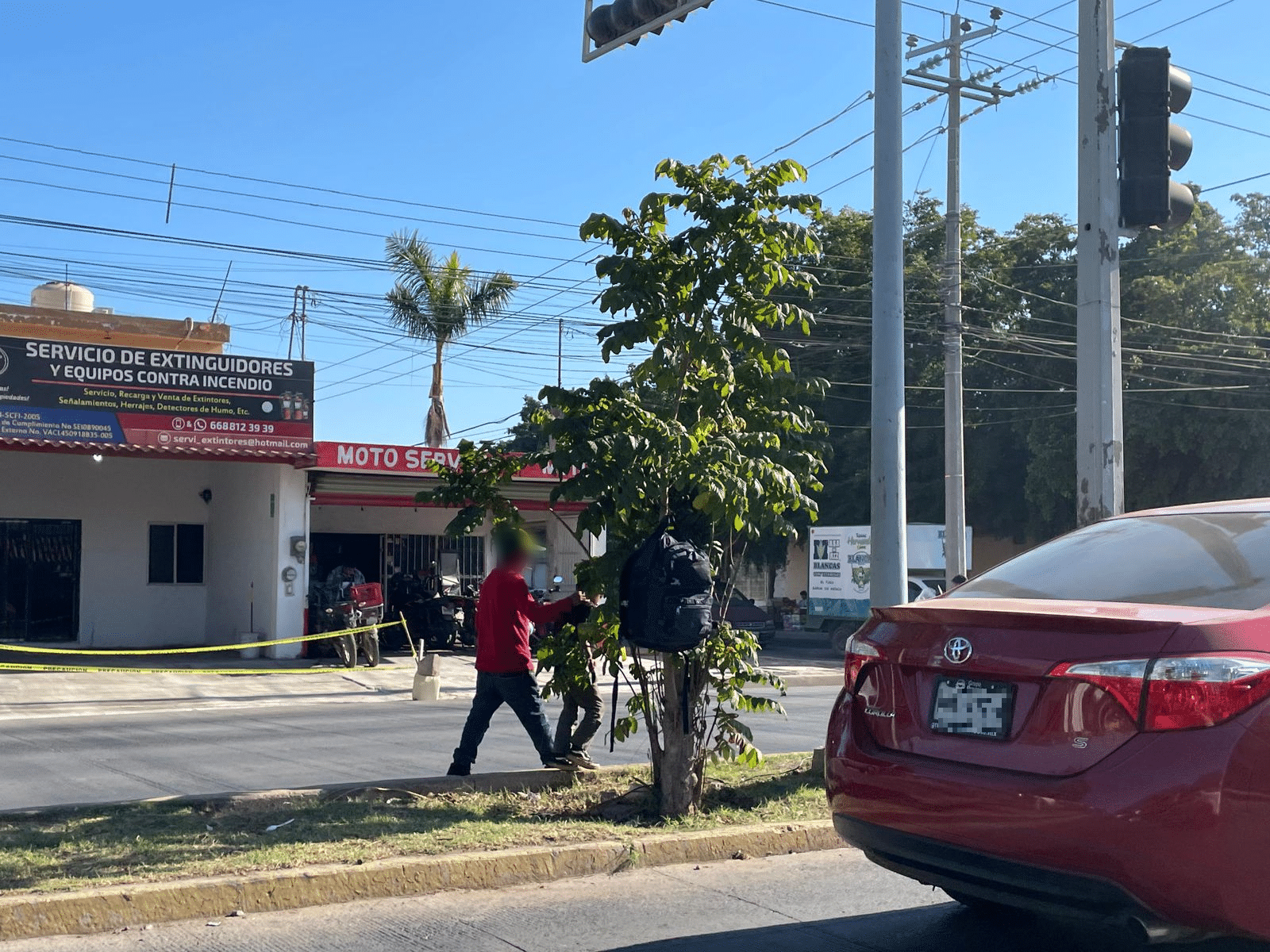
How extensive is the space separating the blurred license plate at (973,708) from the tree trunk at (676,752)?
316cm

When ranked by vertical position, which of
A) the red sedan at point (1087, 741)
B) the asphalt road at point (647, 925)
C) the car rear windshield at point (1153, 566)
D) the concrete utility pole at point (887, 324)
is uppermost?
the concrete utility pole at point (887, 324)

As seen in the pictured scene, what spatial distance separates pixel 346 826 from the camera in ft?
22.1

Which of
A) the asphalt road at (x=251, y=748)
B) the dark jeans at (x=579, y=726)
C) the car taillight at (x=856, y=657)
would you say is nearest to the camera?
the car taillight at (x=856, y=657)

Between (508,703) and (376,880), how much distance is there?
2554 mm

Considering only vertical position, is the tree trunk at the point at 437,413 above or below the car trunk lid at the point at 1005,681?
above

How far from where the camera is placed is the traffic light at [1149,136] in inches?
297

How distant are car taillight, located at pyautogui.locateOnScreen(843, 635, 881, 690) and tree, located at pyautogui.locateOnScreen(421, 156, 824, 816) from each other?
2.11 m

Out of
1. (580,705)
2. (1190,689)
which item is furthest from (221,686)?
(1190,689)

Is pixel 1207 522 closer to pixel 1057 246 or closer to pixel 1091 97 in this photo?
pixel 1091 97

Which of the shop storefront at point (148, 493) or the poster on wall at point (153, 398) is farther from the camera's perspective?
the shop storefront at point (148, 493)

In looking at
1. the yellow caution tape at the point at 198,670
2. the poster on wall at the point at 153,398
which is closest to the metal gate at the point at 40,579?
the yellow caution tape at the point at 198,670

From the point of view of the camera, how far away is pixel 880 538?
8.58m

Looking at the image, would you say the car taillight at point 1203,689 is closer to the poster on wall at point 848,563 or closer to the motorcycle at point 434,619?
the motorcycle at point 434,619

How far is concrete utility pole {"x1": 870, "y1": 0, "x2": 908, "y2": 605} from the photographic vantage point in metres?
8.53
